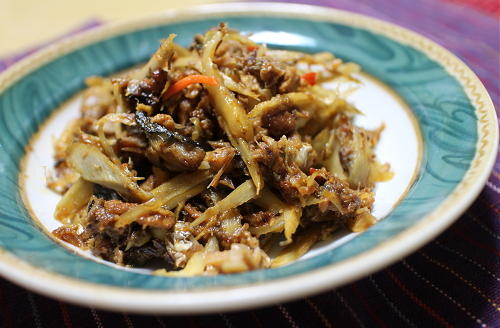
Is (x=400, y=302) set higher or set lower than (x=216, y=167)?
lower

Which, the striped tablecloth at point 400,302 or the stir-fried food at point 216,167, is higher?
the stir-fried food at point 216,167

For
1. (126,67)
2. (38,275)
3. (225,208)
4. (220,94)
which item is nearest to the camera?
(38,275)

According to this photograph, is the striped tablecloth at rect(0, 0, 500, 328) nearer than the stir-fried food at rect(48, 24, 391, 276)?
Yes

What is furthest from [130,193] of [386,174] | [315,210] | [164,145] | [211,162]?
[386,174]

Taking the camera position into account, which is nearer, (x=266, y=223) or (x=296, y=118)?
(x=266, y=223)

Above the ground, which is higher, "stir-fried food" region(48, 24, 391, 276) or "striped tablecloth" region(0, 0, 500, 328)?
"stir-fried food" region(48, 24, 391, 276)

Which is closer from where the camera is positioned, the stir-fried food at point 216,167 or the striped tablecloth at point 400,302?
the striped tablecloth at point 400,302

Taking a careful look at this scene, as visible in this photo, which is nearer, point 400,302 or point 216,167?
point 400,302

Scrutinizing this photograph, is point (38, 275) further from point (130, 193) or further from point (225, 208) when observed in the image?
point (225, 208)
